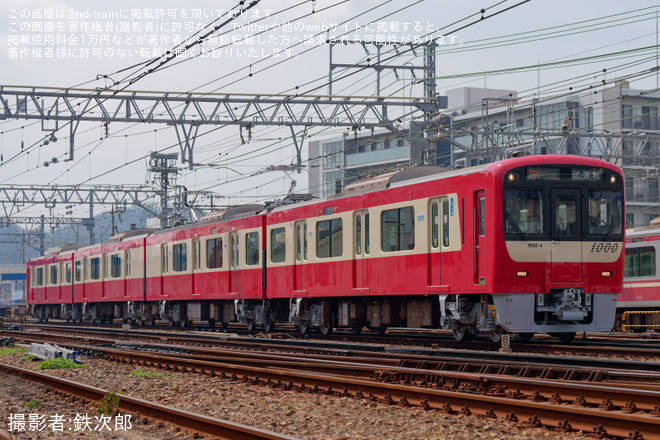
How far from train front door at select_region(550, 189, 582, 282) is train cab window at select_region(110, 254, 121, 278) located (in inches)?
930

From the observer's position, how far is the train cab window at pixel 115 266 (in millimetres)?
36531

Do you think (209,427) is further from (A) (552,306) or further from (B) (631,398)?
(A) (552,306)

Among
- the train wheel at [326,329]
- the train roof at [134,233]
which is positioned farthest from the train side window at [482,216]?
the train roof at [134,233]

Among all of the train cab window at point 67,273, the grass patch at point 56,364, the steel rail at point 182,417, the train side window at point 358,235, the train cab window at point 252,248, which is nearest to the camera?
the steel rail at point 182,417

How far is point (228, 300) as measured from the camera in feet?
92.3

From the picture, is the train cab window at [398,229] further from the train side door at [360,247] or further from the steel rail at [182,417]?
the steel rail at [182,417]

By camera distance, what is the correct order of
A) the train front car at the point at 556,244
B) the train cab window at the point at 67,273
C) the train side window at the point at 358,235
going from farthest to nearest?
the train cab window at the point at 67,273 < the train side window at the point at 358,235 < the train front car at the point at 556,244

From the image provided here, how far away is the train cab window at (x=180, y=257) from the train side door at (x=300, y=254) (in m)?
7.88

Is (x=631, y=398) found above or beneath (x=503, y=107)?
beneath

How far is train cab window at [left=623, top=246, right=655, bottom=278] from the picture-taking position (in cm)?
2559

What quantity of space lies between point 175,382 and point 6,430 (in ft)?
13.9

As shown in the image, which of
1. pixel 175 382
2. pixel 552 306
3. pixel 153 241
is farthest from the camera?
pixel 153 241

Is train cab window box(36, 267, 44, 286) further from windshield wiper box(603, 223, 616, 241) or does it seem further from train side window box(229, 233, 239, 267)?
windshield wiper box(603, 223, 616, 241)

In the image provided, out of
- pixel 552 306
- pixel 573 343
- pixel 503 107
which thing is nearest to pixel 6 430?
pixel 552 306
